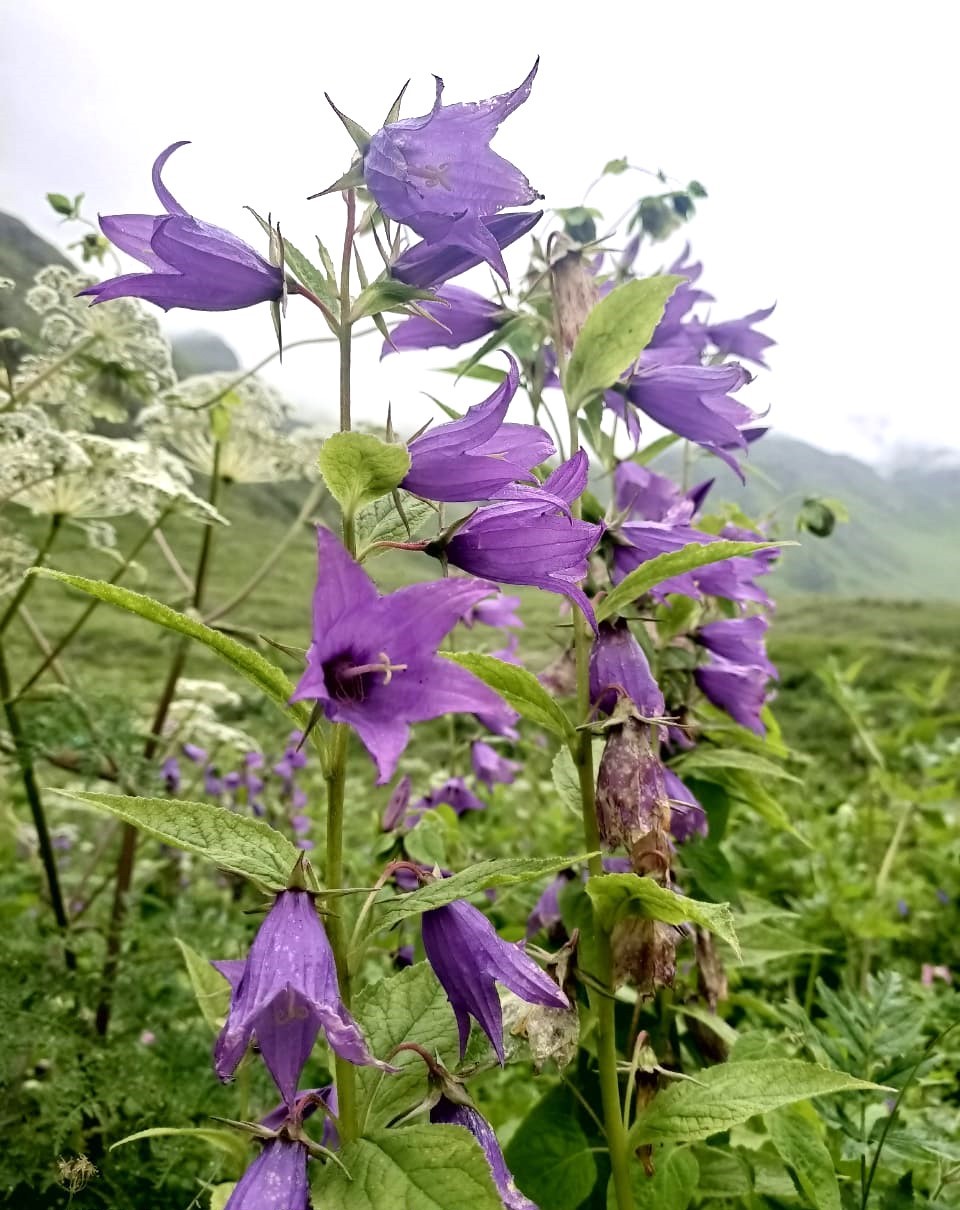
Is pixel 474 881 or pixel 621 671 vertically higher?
pixel 621 671

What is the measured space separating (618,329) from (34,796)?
6.13 ft

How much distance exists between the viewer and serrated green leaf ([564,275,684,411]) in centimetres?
123

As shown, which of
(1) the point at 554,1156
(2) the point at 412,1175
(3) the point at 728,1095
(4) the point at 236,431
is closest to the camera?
(2) the point at 412,1175

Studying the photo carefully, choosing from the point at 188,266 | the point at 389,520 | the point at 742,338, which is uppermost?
the point at 742,338

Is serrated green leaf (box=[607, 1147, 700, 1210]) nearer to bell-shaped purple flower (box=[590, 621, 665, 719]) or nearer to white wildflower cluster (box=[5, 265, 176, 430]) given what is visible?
bell-shaped purple flower (box=[590, 621, 665, 719])

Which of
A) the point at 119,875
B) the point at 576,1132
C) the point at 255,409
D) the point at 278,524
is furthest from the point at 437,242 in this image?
the point at 278,524

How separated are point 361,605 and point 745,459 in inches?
45.0

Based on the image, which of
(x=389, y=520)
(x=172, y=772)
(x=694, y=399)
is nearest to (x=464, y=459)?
(x=389, y=520)

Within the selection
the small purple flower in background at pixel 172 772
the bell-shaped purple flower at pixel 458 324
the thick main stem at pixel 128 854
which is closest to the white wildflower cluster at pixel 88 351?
the thick main stem at pixel 128 854

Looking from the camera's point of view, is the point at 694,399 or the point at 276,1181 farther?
the point at 694,399

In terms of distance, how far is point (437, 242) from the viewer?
939 millimetres

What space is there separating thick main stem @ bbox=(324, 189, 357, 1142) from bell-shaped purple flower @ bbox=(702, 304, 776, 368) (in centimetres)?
125

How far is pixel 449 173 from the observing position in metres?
0.97

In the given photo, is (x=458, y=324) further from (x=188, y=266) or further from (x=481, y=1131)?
(x=481, y=1131)
